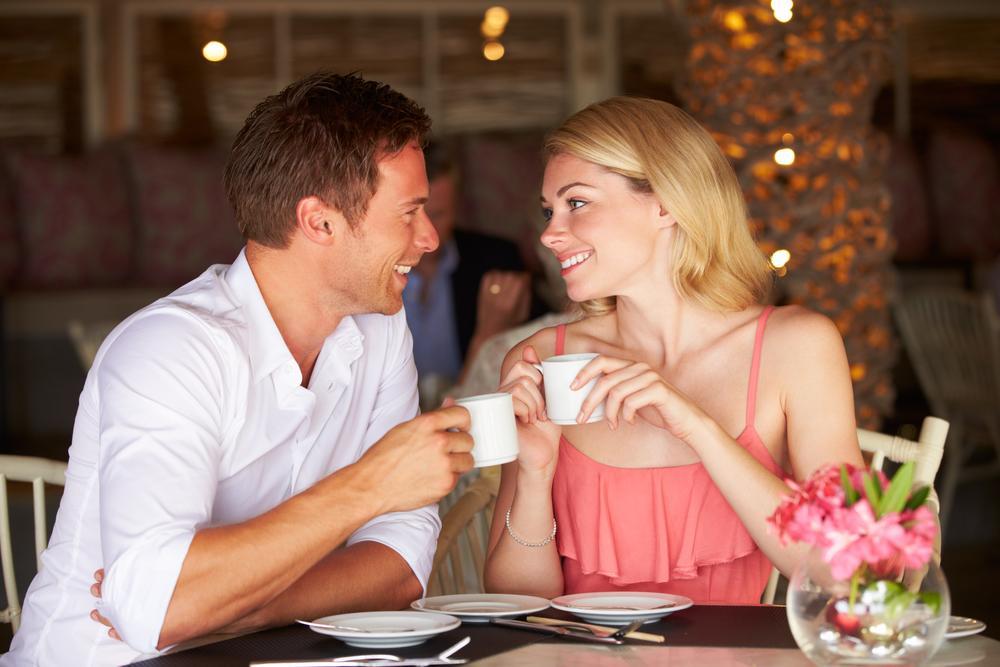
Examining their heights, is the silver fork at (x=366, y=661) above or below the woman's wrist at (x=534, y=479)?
below

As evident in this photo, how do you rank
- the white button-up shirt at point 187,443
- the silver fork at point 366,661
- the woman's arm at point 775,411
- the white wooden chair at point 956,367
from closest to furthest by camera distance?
the silver fork at point 366,661
the white button-up shirt at point 187,443
the woman's arm at point 775,411
the white wooden chair at point 956,367

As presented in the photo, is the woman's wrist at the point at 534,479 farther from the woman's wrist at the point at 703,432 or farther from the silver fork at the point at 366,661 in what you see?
the silver fork at the point at 366,661

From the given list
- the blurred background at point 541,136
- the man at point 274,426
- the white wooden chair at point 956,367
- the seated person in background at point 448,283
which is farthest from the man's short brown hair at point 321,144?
the white wooden chair at point 956,367

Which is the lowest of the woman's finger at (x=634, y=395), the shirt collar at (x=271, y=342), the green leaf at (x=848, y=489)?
the green leaf at (x=848, y=489)

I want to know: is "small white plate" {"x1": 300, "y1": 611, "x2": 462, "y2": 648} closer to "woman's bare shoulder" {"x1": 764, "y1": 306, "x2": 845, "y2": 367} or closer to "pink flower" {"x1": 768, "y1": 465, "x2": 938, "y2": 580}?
"pink flower" {"x1": 768, "y1": 465, "x2": 938, "y2": 580}

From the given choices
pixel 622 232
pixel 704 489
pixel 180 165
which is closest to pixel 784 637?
pixel 704 489

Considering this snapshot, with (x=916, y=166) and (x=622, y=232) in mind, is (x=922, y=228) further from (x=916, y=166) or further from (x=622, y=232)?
(x=622, y=232)

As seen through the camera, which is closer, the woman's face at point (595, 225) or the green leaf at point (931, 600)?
the green leaf at point (931, 600)

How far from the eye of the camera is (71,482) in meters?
1.77

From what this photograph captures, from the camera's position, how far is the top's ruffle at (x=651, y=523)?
201cm

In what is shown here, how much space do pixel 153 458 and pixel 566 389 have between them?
1.73 feet

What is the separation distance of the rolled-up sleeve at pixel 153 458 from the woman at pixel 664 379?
47cm

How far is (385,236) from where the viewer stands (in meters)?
1.90

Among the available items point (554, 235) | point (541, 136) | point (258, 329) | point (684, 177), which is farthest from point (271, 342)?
point (541, 136)
